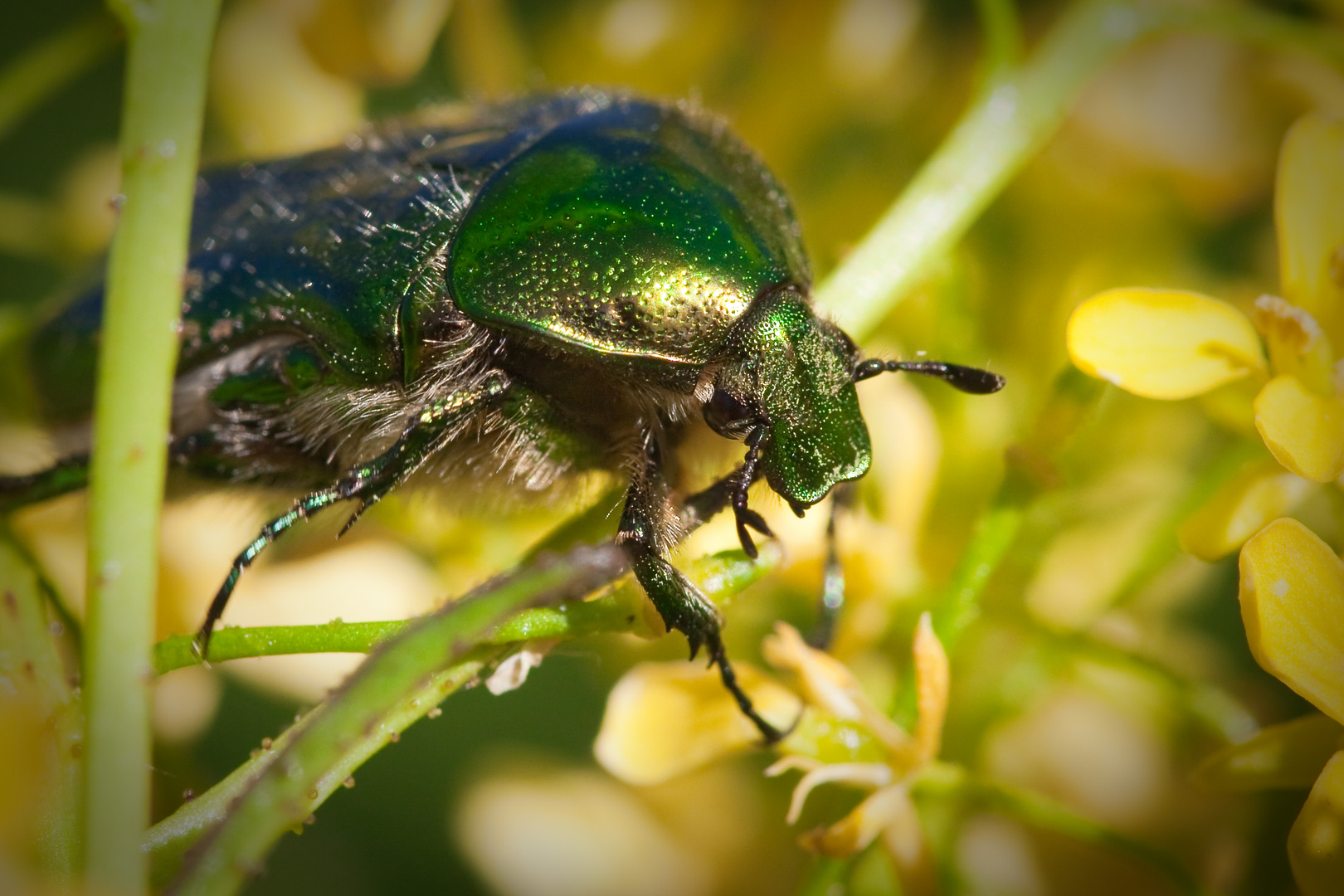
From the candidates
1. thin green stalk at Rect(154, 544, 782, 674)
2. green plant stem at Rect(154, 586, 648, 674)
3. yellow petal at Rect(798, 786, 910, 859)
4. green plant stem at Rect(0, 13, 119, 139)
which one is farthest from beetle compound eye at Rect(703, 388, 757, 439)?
green plant stem at Rect(0, 13, 119, 139)

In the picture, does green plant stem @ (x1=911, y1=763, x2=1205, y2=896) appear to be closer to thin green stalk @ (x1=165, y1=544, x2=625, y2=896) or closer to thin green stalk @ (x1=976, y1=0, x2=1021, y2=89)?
thin green stalk @ (x1=165, y1=544, x2=625, y2=896)

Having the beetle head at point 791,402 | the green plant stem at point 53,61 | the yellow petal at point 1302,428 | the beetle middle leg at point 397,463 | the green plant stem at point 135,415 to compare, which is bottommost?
the yellow petal at point 1302,428

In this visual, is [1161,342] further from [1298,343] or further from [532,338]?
[532,338]

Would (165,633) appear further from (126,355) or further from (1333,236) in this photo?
(1333,236)

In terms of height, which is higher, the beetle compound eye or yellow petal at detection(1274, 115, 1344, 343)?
the beetle compound eye

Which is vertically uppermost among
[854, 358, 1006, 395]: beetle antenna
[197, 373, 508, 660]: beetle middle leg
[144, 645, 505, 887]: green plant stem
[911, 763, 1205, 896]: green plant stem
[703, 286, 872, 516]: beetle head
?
[197, 373, 508, 660]: beetle middle leg

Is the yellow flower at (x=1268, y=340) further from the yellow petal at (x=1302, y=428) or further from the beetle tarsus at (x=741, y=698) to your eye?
the beetle tarsus at (x=741, y=698)

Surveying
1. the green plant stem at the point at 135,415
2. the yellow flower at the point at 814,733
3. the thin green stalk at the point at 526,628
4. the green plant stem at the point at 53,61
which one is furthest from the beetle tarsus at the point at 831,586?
the green plant stem at the point at 53,61
